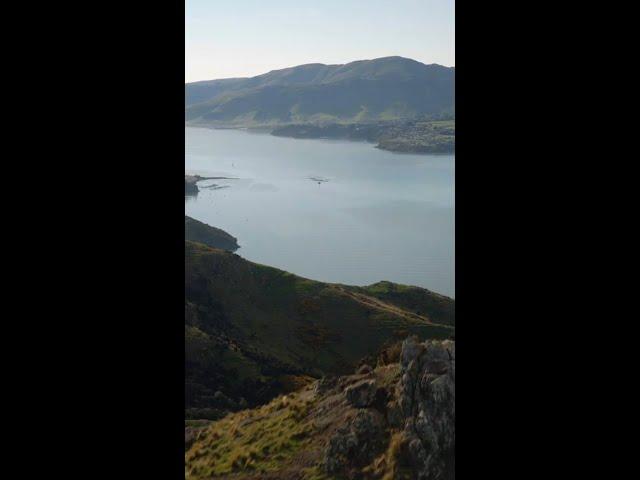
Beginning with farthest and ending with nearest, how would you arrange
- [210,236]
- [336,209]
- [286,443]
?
[336,209], [210,236], [286,443]

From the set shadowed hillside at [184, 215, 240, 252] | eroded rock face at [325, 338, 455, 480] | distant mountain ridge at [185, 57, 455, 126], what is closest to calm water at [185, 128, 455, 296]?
shadowed hillside at [184, 215, 240, 252]

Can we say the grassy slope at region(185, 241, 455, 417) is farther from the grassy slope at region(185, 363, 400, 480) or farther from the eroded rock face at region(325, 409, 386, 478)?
the eroded rock face at region(325, 409, 386, 478)

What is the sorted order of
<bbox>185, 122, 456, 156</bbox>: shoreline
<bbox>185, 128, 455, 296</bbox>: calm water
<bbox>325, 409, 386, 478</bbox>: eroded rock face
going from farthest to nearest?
<bbox>185, 122, 456, 156</bbox>: shoreline
<bbox>185, 128, 455, 296</bbox>: calm water
<bbox>325, 409, 386, 478</bbox>: eroded rock face

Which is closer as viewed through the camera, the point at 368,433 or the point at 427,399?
the point at 427,399

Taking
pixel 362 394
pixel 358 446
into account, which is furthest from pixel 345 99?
pixel 358 446

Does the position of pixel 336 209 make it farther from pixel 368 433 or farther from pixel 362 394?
pixel 368 433
